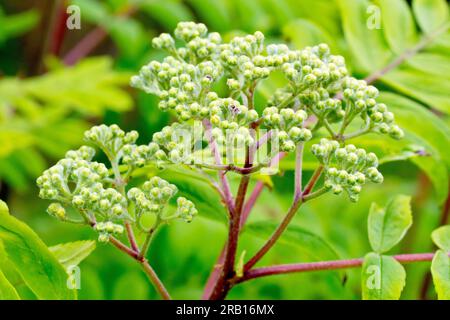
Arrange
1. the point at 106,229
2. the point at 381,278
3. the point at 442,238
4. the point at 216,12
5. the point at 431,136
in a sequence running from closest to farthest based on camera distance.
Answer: the point at 106,229, the point at 381,278, the point at 442,238, the point at 431,136, the point at 216,12

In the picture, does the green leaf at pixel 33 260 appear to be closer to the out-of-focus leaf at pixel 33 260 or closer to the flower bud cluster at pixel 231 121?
the out-of-focus leaf at pixel 33 260

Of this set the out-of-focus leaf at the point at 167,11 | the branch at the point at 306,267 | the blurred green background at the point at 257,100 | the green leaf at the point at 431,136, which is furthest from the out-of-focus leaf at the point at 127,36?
the branch at the point at 306,267

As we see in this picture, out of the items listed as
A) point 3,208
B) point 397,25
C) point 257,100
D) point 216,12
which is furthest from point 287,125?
point 216,12

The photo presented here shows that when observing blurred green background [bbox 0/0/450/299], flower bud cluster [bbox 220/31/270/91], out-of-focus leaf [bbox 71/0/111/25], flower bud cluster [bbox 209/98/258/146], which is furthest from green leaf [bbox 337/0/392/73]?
out-of-focus leaf [bbox 71/0/111/25]

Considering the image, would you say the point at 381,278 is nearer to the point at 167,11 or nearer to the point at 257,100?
the point at 257,100
